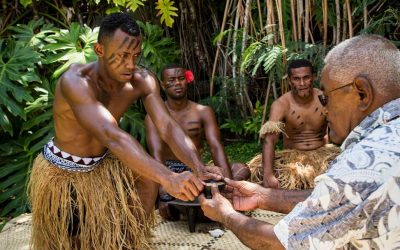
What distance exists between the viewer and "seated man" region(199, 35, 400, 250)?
1168 millimetres

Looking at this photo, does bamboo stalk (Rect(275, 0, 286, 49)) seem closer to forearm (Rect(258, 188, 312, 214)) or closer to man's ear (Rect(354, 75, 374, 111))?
forearm (Rect(258, 188, 312, 214))

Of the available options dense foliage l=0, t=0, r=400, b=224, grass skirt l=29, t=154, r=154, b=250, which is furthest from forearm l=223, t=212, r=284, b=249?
dense foliage l=0, t=0, r=400, b=224

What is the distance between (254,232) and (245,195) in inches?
24.6

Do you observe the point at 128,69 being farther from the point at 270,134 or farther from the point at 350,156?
the point at 270,134

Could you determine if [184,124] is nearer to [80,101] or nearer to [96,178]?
[96,178]

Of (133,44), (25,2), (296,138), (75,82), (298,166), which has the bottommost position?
(298,166)

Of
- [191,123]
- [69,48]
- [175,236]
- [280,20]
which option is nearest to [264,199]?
[175,236]

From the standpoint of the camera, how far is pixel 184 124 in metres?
3.84

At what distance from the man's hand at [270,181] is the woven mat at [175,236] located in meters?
0.23

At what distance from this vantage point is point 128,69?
2395mm

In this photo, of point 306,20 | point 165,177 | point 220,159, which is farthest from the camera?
point 306,20

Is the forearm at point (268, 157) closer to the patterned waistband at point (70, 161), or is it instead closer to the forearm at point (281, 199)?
the patterned waistband at point (70, 161)

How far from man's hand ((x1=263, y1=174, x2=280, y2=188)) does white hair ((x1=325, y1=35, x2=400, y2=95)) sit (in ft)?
7.80

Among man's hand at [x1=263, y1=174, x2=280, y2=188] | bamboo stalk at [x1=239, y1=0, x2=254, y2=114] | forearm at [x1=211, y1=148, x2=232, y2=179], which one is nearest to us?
forearm at [x1=211, y1=148, x2=232, y2=179]
